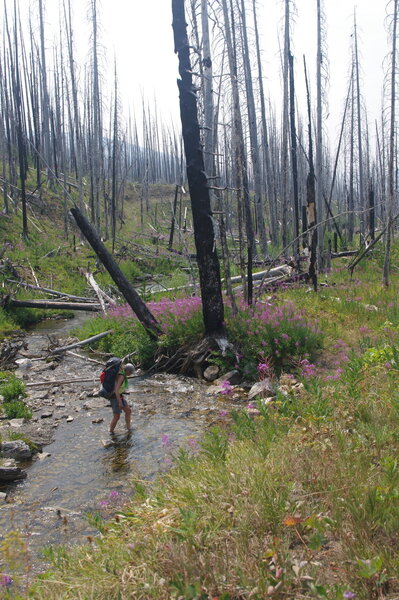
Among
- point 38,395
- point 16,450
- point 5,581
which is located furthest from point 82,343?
point 5,581

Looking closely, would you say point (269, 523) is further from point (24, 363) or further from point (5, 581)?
point (24, 363)

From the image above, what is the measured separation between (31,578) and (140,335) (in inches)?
263

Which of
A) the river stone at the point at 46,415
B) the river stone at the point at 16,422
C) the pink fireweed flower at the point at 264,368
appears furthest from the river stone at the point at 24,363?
the pink fireweed flower at the point at 264,368

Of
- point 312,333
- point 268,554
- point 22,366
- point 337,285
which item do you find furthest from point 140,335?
point 268,554

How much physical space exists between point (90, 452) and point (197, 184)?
4761 mm

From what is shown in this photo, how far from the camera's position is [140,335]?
966 centimetres

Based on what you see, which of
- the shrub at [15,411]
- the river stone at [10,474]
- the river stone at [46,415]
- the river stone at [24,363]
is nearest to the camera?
Result: the river stone at [10,474]

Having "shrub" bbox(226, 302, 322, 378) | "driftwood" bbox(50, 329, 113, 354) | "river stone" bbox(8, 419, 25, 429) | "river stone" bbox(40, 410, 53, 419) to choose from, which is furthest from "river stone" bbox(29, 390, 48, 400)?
"shrub" bbox(226, 302, 322, 378)

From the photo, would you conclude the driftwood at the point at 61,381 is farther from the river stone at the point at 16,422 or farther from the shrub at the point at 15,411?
the river stone at the point at 16,422

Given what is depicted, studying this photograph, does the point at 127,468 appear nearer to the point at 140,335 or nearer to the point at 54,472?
the point at 54,472

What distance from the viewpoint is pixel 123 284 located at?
9.28 meters

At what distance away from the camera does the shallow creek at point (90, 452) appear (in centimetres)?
408

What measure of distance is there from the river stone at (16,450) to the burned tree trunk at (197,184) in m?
3.88

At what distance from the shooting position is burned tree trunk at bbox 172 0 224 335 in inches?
313
